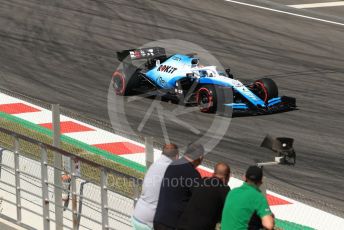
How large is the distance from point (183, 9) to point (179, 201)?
2282 centimetres

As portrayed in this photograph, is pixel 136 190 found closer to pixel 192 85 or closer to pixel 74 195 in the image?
pixel 74 195

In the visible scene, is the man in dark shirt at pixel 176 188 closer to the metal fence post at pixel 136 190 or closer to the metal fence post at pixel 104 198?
the metal fence post at pixel 136 190

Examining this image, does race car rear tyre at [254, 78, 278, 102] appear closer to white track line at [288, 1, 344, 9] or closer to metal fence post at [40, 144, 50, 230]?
metal fence post at [40, 144, 50, 230]

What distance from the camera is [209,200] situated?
8.87 m

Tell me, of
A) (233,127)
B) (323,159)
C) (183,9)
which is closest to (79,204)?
(323,159)

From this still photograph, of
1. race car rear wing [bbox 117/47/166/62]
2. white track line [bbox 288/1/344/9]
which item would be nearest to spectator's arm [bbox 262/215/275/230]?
race car rear wing [bbox 117/47/166/62]

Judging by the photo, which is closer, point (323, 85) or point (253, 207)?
point (253, 207)

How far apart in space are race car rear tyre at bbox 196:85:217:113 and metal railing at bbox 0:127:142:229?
8.30m

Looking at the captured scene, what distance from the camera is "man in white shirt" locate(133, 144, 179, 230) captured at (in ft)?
31.7

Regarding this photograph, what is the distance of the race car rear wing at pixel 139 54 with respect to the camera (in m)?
22.9

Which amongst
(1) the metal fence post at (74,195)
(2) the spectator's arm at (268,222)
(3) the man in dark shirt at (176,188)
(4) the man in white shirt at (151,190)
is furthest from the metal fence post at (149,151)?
(2) the spectator's arm at (268,222)

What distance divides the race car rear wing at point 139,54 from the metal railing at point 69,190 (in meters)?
9.74

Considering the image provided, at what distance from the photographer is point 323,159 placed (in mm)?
18297

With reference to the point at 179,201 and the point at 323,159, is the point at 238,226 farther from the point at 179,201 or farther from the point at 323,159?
the point at 323,159
